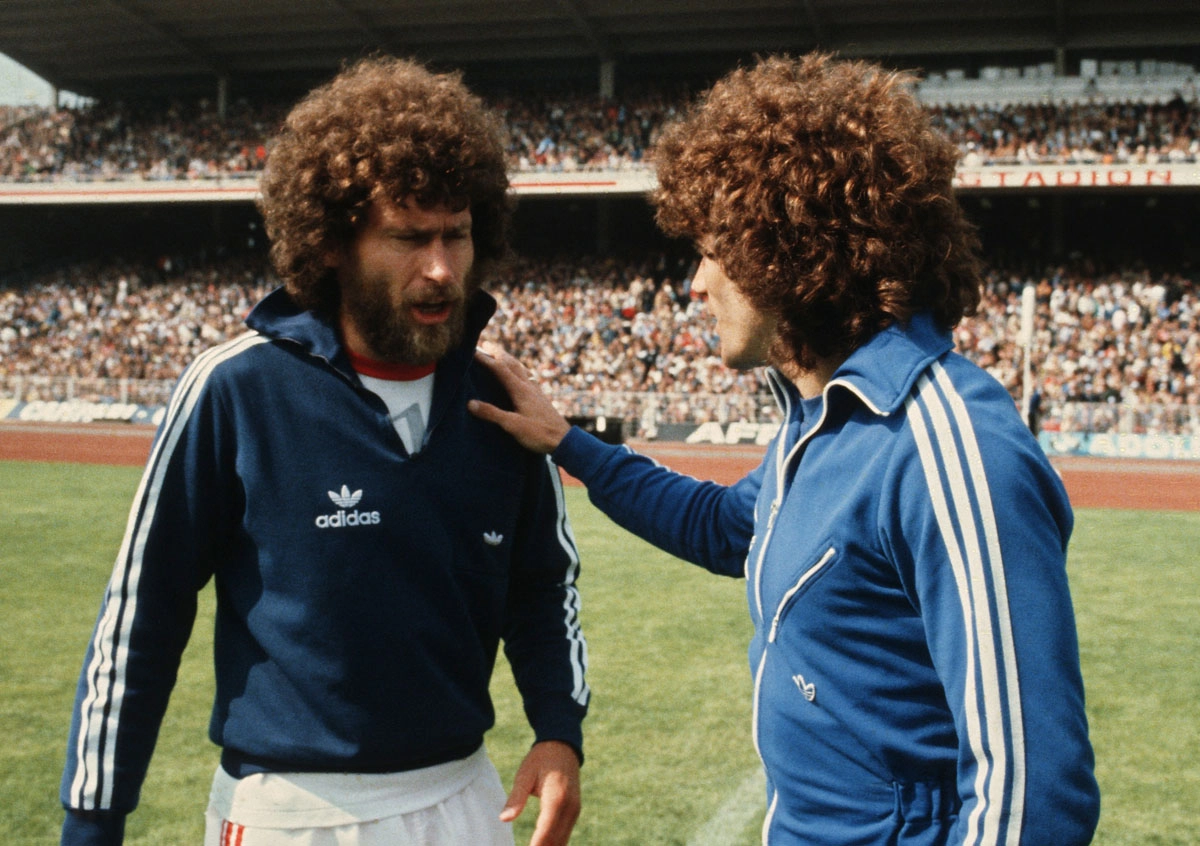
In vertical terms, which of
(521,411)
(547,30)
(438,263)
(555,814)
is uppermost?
(547,30)

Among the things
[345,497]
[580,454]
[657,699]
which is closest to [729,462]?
[657,699]

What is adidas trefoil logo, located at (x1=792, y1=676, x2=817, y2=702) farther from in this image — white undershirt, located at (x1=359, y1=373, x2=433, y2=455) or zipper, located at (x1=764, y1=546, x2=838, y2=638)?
white undershirt, located at (x1=359, y1=373, x2=433, y2=455)

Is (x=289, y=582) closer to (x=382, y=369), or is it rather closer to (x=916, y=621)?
(x=382, y=369)

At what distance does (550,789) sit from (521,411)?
86cm

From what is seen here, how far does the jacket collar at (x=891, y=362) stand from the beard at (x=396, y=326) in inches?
35.0

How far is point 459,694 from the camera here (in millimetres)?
2387

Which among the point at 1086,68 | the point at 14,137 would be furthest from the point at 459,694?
the point at 14,137

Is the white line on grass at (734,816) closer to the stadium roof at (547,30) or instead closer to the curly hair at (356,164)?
the curly hair at (356,164)

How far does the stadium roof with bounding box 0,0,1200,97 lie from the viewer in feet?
100

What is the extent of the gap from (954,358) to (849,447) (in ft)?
0.75

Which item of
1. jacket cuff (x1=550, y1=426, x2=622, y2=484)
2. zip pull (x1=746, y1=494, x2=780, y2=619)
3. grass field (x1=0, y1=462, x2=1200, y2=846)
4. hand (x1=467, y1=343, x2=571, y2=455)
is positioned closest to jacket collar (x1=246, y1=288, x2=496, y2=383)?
hand (x1=467, y1=343, x2=571, y2=455)

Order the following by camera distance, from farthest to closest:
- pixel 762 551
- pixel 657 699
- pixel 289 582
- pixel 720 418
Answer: pixel 720 418
pixel 657 699
pixel 289 582
pixel 762 551

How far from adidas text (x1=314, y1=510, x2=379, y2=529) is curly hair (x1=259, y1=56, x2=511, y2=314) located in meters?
0.50

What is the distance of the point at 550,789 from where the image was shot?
8.16 ft
